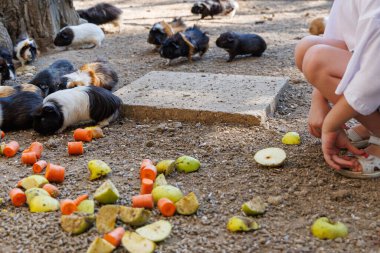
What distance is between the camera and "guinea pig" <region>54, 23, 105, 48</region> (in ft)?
19.0

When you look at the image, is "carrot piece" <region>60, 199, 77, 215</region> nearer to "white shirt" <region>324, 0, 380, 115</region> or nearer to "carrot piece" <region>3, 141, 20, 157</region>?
"carrot piece" <region>3, 141, 20, 157</region>

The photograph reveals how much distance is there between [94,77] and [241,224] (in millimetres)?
2317

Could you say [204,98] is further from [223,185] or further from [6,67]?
[6,67]

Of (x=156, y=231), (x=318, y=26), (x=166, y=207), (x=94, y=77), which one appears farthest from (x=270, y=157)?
(x=318, y=26)

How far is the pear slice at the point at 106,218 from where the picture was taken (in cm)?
211

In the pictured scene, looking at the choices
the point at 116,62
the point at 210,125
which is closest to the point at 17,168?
the point at 210,125

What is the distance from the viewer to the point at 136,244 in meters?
1.96

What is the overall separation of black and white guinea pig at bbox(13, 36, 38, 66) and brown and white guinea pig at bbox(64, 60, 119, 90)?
1142 millimetres

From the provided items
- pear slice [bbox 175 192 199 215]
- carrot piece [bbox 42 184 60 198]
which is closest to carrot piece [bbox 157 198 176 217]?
pear slice [bbox 175 192 199 215]

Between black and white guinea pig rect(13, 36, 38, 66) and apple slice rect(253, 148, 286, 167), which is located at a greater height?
apple slice rect(253, 148, 286, 167)

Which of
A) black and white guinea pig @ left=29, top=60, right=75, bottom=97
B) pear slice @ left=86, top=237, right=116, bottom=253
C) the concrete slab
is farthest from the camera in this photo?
black and white guinea pig @ left=29, top=60, right=75, bottom=97

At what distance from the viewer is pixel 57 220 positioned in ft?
7.36

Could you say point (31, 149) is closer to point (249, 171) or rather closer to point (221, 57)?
point (249, 171)

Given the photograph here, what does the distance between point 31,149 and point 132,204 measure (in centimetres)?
94
